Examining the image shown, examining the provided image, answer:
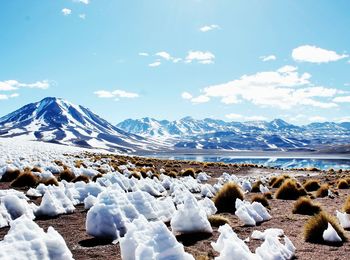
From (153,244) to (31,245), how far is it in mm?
1423

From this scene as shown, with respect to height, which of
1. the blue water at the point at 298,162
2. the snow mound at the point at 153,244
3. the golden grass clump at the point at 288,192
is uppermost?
the snow mound at the point at 153,244

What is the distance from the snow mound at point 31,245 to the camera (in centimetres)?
437

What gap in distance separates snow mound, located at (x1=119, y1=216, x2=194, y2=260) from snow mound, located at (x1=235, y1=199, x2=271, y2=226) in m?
3.88

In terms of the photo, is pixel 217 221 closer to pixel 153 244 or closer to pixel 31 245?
pixel 153 244

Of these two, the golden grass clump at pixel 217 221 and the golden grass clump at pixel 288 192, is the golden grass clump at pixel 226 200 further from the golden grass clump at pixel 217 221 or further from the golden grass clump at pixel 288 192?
the golden grass clump at pixel 288 192

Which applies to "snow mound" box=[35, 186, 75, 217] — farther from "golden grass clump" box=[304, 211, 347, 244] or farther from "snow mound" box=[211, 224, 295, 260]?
"golden grass clump" box=[304, 211, 347, 244]

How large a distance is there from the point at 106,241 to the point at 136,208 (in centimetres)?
160

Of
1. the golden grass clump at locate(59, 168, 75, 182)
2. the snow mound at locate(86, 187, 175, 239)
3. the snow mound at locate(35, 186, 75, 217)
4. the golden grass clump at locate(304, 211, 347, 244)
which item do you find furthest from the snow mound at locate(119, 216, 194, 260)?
the golden grass clump at locate(59, 168, 75, 182)

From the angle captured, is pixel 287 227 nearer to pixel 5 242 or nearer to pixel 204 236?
pixel 204 236

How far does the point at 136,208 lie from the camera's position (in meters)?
8.66

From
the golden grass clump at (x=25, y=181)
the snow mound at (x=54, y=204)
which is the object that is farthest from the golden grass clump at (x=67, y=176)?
the snow mound at (x=54, y=204)

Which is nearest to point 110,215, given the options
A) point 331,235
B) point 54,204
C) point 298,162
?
point 54,204

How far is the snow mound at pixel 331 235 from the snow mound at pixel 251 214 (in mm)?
1968

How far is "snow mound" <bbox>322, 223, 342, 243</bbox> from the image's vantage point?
729 centimetres
